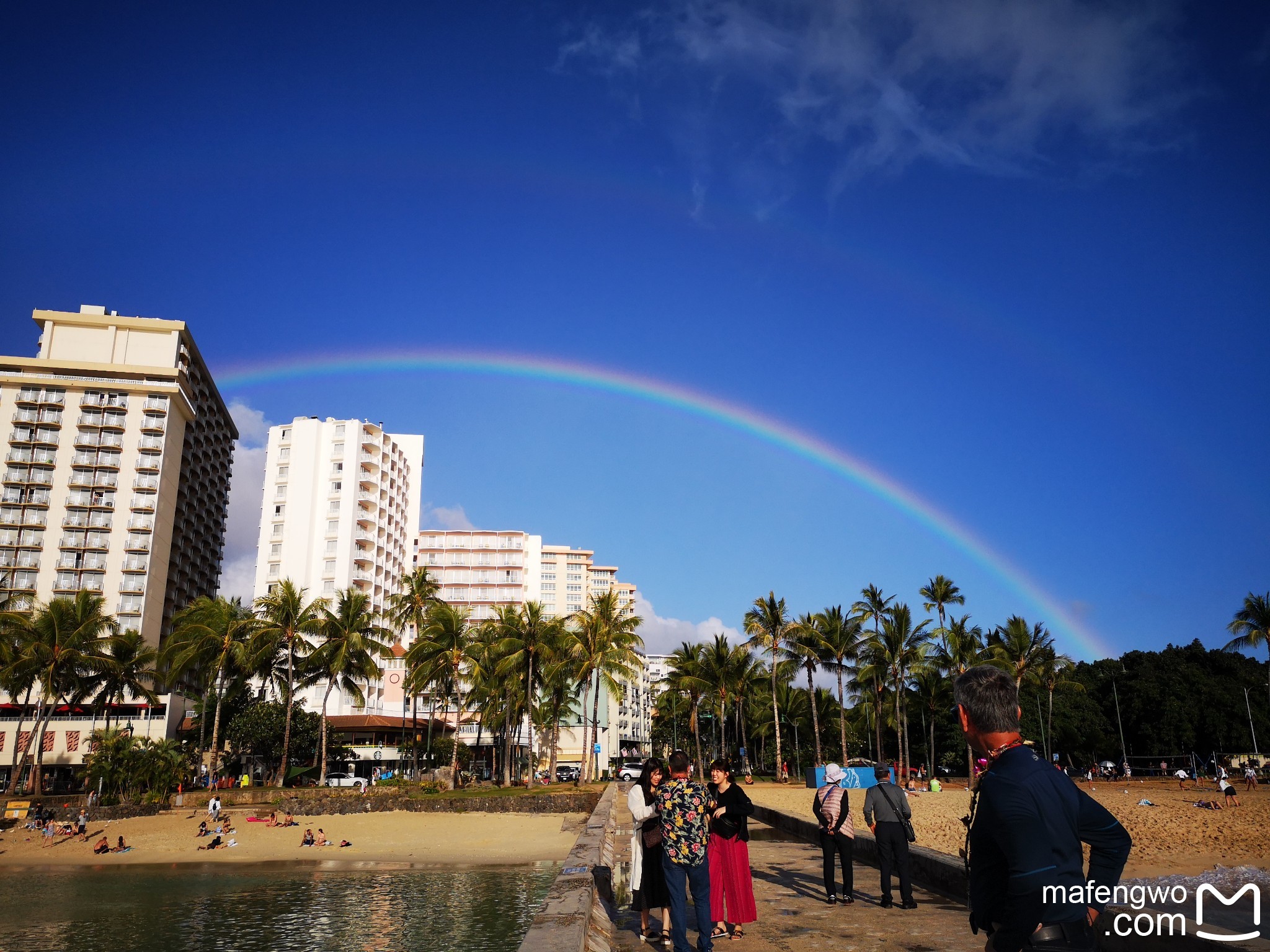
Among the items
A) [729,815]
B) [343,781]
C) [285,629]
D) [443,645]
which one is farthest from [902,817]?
[343,781]

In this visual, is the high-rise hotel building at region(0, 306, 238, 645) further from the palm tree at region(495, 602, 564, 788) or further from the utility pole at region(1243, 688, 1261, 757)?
the utility pole at region(1243, 688, 1261, 757)

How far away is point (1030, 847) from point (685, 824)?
15.8ft

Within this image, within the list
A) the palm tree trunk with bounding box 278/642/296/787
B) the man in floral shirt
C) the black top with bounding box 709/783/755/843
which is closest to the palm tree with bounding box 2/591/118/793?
the palm tree trunk with bounding box 278/642/296/787

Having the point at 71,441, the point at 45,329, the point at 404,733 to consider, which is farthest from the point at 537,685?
the point at 45,329

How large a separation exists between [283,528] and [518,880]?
74744 mm

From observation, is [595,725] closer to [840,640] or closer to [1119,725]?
[840,640]

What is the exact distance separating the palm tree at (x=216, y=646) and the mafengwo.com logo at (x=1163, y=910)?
52.3 metres

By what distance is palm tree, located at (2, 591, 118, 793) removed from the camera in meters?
53.4

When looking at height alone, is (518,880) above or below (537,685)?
below

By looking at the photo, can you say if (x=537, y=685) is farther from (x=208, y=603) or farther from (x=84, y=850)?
(x=84, y=850)

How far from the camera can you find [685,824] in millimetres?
7379

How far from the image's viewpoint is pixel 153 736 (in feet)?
213

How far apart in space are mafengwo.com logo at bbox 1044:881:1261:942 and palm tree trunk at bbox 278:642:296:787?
49.7 meters

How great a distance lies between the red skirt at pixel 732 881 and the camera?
8.29m
